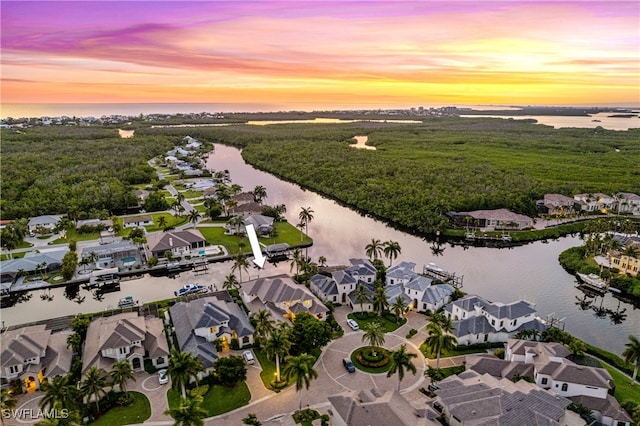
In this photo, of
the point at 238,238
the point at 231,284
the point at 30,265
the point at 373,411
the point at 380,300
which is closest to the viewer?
the point at 373,411

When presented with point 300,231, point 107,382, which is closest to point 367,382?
point 107,382

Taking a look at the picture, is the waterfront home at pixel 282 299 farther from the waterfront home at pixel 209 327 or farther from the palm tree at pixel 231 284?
the waterfront home at pixel 209 327

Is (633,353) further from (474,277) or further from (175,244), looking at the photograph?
(175,244)

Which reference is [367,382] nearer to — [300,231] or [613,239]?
[300,231]

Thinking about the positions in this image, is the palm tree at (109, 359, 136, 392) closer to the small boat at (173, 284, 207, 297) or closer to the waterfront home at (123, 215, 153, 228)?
the small boat at (173, 284, 207, 297)

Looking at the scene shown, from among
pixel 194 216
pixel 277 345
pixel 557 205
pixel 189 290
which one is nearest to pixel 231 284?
pixel 189 290

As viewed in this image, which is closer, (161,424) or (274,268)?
(161,424)

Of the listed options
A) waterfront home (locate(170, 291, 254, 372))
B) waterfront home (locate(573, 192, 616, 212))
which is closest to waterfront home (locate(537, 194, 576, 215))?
waterfront home (locate(573, 192, 616, 212))
